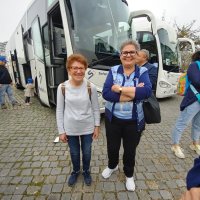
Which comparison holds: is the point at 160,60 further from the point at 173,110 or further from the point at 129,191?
the point at 129,191

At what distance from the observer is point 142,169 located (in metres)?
3.27

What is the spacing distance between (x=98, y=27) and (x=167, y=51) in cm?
420

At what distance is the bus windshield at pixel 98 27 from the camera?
178 inches

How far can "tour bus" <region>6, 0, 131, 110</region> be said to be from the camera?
178 inches

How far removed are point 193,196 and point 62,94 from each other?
1835 mm

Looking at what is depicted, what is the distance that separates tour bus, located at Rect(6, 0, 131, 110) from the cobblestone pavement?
1.45 meters

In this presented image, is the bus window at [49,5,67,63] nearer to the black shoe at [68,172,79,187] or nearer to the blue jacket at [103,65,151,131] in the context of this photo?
the blue jacket at [103,65,151,131]

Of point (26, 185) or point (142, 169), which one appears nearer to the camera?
point (26, 185)

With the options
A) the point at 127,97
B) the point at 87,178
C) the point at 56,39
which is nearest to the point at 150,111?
the point at 127,97

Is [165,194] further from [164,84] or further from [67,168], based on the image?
[164,84]

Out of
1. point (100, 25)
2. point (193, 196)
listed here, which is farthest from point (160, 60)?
point (193, 196)

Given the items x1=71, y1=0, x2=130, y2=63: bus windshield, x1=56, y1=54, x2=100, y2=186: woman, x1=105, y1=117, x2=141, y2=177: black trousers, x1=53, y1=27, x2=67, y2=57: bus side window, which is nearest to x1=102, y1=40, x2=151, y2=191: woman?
→ x1=105, y1=117, x2=141, y2=177: black trousers

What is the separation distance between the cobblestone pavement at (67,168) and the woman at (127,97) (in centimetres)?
61

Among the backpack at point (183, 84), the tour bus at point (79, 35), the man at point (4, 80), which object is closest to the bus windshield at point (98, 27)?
the tour bus at point (79, 35)
